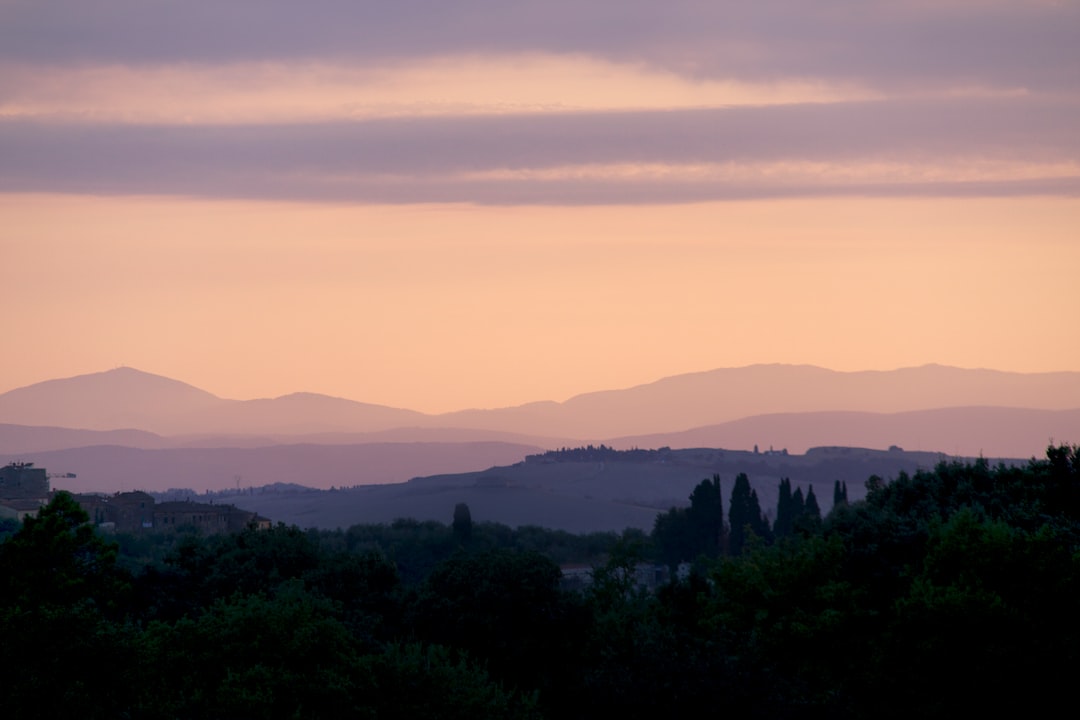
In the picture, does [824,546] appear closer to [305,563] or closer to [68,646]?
[305,563]

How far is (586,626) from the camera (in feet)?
175

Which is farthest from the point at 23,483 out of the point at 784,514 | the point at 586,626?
the point at 586,626

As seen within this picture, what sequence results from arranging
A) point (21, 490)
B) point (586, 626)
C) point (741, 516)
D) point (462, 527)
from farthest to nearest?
1. point (21, 490)
2. point (462, 527)
3. point (741, 516)
4. point (586, 626)

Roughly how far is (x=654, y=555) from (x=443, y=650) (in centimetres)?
9549

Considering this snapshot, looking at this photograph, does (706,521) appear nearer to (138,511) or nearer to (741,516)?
(741,516)

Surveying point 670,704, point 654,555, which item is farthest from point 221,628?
point 654,555

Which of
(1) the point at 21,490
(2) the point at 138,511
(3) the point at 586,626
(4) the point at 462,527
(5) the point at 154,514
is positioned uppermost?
(1) the point at 21,490

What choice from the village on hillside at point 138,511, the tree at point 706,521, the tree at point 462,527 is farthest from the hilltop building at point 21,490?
the tree at point 706,521

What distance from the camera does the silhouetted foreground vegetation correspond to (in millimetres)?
39000

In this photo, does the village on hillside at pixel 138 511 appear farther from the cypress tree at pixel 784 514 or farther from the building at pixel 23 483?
the cypress tree at pixel 784 514

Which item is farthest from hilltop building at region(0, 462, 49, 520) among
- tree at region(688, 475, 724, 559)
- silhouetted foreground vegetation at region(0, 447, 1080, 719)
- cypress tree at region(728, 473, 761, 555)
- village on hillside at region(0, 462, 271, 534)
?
silhouetted foreground vegetation at region(0, 447, 1080, 719)

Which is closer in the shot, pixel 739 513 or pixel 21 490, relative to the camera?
pixel 739 513

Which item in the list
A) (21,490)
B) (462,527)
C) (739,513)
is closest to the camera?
(739,513)

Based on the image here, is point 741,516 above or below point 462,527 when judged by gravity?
above
